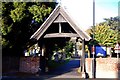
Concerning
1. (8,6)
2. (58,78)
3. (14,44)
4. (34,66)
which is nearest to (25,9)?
(8,6)

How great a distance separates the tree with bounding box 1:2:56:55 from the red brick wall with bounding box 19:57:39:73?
1.83m

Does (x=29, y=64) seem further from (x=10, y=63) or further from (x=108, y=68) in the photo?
(x=108, y=68)

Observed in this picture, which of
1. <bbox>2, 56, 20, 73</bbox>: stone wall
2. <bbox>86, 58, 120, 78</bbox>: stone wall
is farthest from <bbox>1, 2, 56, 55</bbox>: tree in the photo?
<bbox>86, 58, 120, 78</bbox>: stone wall

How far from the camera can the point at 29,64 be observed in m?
22.7

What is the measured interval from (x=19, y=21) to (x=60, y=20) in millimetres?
3584

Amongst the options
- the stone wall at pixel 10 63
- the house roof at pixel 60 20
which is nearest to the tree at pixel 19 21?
the stone wall at pixel 10 63

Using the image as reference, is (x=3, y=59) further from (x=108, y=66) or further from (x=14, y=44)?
(x=108, y=66)

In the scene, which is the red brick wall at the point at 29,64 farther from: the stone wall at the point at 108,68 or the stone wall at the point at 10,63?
the stone wall at the point at 108,68

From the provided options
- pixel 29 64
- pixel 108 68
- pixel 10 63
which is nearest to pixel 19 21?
pixel 29 64

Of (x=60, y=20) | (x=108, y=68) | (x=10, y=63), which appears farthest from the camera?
(x=10, y=63)

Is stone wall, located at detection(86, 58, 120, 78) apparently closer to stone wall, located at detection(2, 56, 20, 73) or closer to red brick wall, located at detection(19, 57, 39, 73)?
red brick wall, located at detection(19, 57, 39, 73)

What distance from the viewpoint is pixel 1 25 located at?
22312mm

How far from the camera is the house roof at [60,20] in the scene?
21.4 m

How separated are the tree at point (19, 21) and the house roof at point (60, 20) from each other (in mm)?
2260
